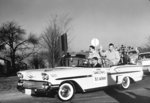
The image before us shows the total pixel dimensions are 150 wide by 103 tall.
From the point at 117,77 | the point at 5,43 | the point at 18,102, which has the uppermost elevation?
the point at 5,43

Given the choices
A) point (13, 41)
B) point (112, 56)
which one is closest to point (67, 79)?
point (112, 56)

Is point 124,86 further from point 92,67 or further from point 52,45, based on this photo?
point 52,45

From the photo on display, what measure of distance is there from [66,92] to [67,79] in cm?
41

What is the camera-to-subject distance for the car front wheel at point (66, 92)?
23.1 ft

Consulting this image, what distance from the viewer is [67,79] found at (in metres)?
7.10

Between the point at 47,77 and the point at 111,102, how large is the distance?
190 cm

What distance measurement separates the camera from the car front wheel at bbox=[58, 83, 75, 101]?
23.1 ft

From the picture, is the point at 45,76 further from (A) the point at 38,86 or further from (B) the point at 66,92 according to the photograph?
(B) the point at 66,92

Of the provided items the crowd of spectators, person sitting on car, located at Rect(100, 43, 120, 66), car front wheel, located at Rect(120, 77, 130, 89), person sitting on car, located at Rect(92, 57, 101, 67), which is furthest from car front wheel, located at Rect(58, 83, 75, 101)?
the crowd of spectators

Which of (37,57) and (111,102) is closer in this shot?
(111,102)

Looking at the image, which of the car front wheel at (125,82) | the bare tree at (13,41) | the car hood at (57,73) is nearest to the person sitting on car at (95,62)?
the car hood at (57,73)

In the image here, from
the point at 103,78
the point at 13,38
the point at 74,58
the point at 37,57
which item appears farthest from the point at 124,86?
the point at 13,38

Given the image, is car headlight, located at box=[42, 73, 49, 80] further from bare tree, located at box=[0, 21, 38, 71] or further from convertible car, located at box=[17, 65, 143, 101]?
bare tree, located at box=[0, 21, 38, 71]

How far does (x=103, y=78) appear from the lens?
814cm
